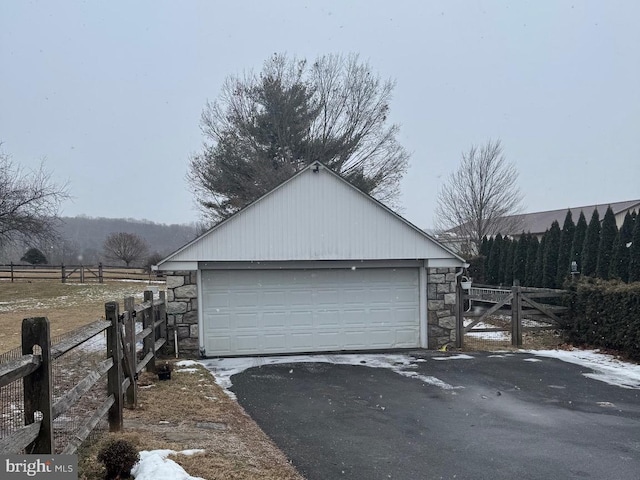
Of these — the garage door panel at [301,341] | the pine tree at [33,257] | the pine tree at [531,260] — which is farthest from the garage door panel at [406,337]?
the pine tree at [33,257]

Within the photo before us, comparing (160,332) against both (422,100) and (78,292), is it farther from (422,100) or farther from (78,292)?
(422,100)

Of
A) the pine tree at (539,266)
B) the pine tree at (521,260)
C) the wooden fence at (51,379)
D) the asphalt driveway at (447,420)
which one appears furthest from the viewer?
the pine tree at (521,260)

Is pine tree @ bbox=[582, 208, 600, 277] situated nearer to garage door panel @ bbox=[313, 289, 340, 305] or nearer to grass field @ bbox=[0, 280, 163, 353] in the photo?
garage door panel @ bbox=[313, 289, 340, 305]

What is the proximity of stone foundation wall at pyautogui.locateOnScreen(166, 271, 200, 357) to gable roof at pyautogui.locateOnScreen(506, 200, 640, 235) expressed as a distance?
23078mm

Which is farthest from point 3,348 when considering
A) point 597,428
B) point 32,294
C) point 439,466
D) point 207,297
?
point 32,294

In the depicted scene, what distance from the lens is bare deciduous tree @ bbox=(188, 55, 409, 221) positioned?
26266mm

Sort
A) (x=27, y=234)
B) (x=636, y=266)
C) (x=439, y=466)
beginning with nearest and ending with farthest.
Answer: (x=439, y=466), (x=636, y=266), (x=27, y=234)

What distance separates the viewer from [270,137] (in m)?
26.7

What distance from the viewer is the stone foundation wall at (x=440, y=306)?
1284 centimetres

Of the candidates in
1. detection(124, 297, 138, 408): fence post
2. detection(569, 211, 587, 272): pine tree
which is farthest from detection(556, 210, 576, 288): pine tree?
detection(124, 297, 138, 408): fence post

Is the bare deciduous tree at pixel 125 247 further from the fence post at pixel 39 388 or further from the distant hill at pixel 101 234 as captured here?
the fence post at pixel 39 388

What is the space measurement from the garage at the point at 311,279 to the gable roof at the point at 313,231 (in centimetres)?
2

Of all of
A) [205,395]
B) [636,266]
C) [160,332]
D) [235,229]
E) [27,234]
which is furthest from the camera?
[27,234]

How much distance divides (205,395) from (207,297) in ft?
14.6
